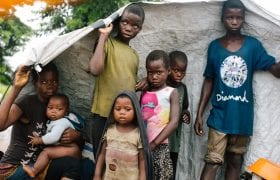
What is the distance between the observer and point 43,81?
3.62 metres

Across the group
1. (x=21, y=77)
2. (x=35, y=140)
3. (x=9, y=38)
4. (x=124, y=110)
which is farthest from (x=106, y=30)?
(x=9, y=38)

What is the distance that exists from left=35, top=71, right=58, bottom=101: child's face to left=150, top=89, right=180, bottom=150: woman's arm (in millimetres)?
1045

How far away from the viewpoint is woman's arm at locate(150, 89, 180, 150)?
3.22 m

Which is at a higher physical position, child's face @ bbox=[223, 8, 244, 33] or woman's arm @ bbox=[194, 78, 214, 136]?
child's face @ bbox=[223, 8, 244, 33]

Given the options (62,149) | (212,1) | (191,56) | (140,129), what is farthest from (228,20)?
(62,149)

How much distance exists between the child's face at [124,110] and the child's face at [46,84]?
0.81 m

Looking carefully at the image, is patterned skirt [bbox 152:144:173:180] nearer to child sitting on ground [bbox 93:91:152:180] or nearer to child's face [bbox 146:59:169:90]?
child sitting on ground [bbox 93:91:152:180]

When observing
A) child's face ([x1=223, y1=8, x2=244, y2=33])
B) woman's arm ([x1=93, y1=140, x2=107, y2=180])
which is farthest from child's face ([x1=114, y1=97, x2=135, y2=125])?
child's face ([x1=223, y1=8, x2=244, y2=33])

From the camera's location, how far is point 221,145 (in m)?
3.72

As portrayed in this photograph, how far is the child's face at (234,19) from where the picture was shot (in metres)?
3.63

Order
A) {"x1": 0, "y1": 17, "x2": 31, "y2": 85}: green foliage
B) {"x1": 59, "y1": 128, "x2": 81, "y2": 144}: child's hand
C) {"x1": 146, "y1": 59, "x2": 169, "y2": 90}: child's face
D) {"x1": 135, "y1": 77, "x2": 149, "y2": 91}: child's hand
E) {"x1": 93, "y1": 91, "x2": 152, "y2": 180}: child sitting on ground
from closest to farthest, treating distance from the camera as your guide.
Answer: {"x1": 93, "y1": 91, "x2": 152, "y2": 180}: child sitting on ground < {"x1": 146, "y1": 59, "x2": 169, "y2": 90}: child's face < {"x1": 135, "y1": 77, "x2": 149, "y2": 91}: child's hand < {"x1": 59, "y1": 128, "x2": 81, "y2": 144}: child's hand < {"x1": 0, "y1": 17, "x2": 31, "y2": 85}: green foliage

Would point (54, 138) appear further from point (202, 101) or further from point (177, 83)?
point (202, 101)

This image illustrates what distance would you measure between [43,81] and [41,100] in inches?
6.8

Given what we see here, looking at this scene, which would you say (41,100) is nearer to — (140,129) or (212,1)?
(140,129)
